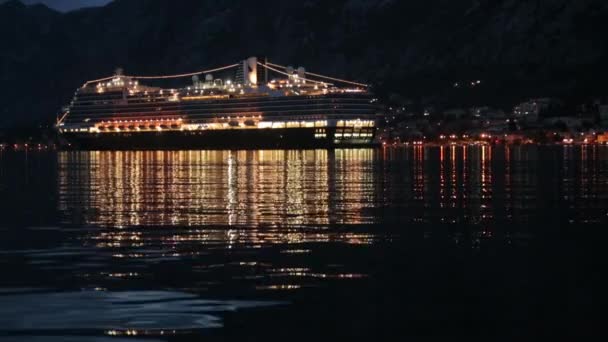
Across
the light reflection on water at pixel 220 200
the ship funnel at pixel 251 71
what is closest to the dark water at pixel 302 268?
the light reflection on water at pixel 220 200

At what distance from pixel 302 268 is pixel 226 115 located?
136049mm

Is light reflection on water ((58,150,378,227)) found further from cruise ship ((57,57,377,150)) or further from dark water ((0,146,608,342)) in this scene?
cruise ship ((57,57,377,150))

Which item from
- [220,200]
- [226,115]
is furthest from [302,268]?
[226,115]

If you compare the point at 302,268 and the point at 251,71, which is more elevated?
the point at 251,71

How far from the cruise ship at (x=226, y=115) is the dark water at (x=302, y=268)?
364 ft

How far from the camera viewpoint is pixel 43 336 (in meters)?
12.1

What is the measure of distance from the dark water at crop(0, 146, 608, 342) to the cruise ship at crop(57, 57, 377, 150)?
111 metres

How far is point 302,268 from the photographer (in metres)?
17.1

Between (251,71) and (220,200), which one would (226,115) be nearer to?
(251,71)

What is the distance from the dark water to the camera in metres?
12.7

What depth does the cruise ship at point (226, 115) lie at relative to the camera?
144m

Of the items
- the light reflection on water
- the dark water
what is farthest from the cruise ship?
the dark water

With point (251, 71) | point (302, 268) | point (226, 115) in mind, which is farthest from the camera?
point (251, 71)

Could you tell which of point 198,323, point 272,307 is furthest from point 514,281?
point 198,323
